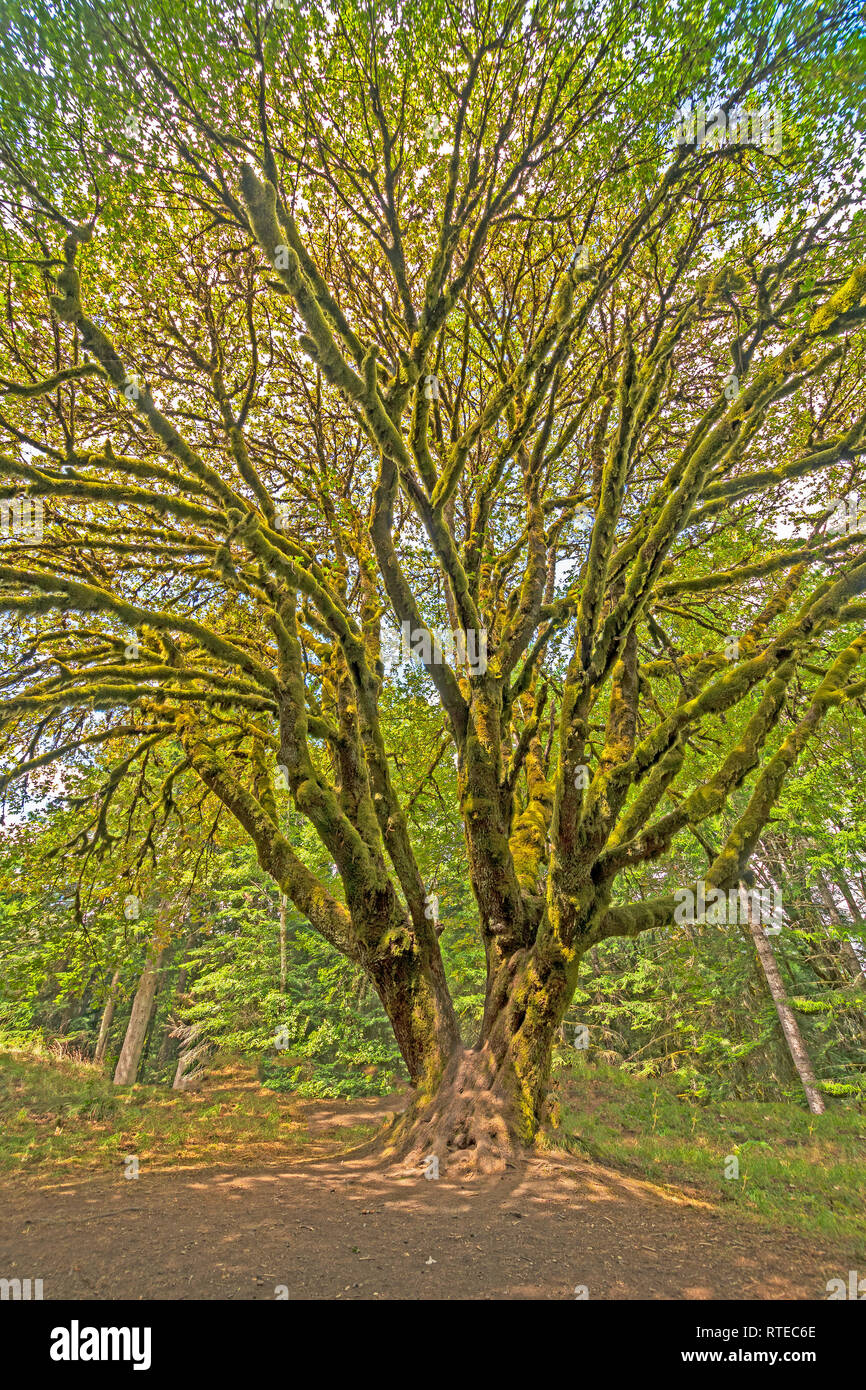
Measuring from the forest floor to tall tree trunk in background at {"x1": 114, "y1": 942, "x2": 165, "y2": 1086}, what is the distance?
10.6 m

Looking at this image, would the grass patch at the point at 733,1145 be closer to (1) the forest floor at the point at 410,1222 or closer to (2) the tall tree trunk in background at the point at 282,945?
(1) the forest floor at the point at 410,1222

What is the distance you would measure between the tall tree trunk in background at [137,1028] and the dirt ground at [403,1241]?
1519cm

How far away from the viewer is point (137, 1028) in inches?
755

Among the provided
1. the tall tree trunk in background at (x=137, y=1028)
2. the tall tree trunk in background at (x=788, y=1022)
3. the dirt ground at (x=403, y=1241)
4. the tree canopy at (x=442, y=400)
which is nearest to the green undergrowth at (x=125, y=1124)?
the dirt ground at (x=403, y=1241)

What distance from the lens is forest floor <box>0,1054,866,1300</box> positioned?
3127 millimetres

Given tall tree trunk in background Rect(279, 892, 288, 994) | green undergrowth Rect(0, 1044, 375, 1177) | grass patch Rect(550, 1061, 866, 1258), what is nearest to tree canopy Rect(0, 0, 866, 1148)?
grass patch Rect(550, 1061, 866, 1258)

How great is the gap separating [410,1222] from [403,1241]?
0.42 meters

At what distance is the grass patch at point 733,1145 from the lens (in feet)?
19.3

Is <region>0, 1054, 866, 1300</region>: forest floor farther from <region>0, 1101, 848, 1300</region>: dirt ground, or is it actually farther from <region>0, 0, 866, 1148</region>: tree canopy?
<region>0, 0, 866, 1148</region>: tree canopy

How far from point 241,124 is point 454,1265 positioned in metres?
8.22

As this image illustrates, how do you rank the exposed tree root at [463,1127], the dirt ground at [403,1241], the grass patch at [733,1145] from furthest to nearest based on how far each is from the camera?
the grass patch at [733,1145] → the exposed tree root at [463,1127] → the dirt ground at [403,1241]

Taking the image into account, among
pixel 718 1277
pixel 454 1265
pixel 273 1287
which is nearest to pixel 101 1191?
pixel 273 1287

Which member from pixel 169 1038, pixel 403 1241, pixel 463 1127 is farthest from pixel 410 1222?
pixel 169 1038

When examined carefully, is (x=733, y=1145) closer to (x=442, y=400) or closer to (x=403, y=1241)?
(x=403, y=1241)
